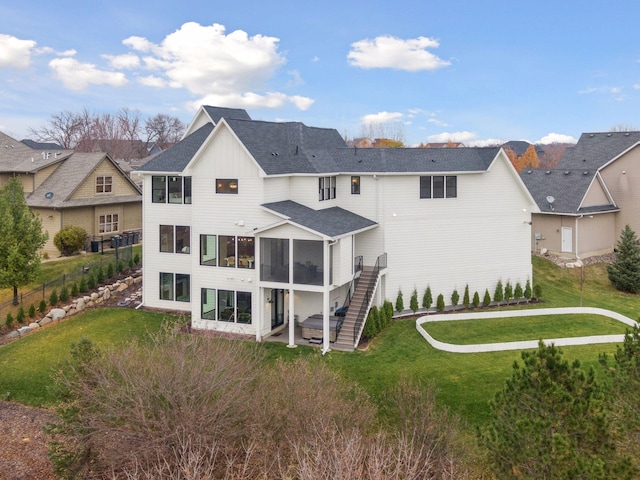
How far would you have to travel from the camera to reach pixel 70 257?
34344 millimetres

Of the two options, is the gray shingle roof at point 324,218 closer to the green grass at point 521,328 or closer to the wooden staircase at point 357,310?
the wooden staircase at point 357,310

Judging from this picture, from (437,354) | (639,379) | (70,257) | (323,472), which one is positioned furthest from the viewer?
(70,257)

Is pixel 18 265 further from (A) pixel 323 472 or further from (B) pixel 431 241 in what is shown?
(A) pixel 323 472

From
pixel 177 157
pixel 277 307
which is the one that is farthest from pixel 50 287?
pixel 277 307

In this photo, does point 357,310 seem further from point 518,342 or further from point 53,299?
point 53,299

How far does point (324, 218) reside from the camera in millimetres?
22844

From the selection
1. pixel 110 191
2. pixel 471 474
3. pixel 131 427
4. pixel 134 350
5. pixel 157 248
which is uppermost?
pixel 110 191

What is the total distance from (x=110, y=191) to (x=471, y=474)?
114ft

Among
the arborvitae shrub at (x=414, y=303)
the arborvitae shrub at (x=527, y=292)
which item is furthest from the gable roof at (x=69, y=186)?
the arborvitae shrub at (x=527, y=292)

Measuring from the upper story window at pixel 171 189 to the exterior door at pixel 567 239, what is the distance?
79.3 ft

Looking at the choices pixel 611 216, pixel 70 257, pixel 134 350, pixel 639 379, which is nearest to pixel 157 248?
pixel 70 257

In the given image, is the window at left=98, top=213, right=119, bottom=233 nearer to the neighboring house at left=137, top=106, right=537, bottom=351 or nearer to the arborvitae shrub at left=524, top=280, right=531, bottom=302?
the neighboring house at left=137, top=106, right=537, bottom=351

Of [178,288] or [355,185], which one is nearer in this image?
[355,185]

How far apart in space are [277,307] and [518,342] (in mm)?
10087
